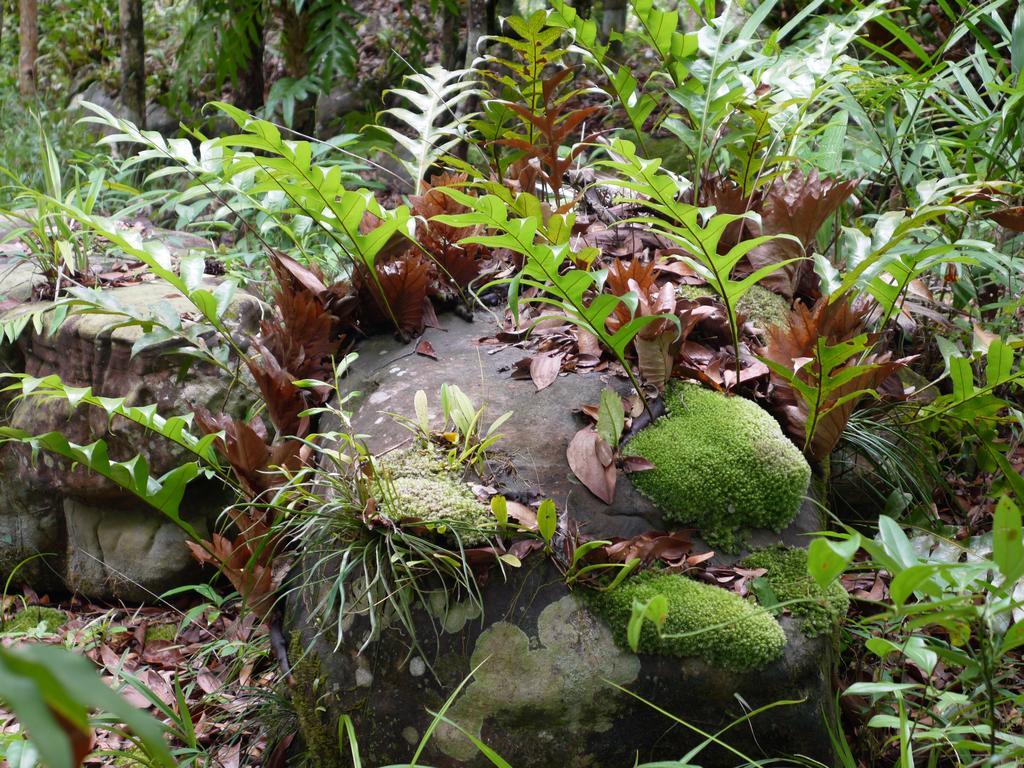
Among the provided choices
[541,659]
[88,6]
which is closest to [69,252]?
[541,659]

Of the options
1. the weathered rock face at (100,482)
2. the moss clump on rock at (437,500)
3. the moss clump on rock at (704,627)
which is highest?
the moss clump on rock at (437,500)

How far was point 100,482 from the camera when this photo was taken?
2816 mm

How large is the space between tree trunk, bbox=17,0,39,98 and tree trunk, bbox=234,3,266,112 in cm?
135

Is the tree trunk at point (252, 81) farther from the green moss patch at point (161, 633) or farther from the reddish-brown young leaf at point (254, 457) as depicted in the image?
the reddish-brown young leaf at point (254, 457)

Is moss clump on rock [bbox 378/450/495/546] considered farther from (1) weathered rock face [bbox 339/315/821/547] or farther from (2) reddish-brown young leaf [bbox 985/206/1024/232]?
(2) reddish-brown young leaf [bbox 985/206/1024/232]

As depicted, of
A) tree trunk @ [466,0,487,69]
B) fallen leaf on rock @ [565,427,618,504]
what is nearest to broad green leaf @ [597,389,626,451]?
fallen leaf on rock @ [565,427,618,504]

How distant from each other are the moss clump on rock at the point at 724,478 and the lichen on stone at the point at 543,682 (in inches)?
15.5

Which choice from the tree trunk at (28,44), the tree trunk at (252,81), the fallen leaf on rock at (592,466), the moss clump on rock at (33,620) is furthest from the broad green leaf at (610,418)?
the tree trunk at (28,44)

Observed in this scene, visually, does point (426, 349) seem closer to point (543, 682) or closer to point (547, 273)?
point (547, 273)

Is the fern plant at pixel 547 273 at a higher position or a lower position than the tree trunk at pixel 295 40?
lower

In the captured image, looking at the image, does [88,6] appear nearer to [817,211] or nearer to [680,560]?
[817,211]

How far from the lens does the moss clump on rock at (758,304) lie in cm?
255

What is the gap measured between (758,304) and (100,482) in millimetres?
2220

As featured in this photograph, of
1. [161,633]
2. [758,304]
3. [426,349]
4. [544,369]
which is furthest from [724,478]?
[161,633]
